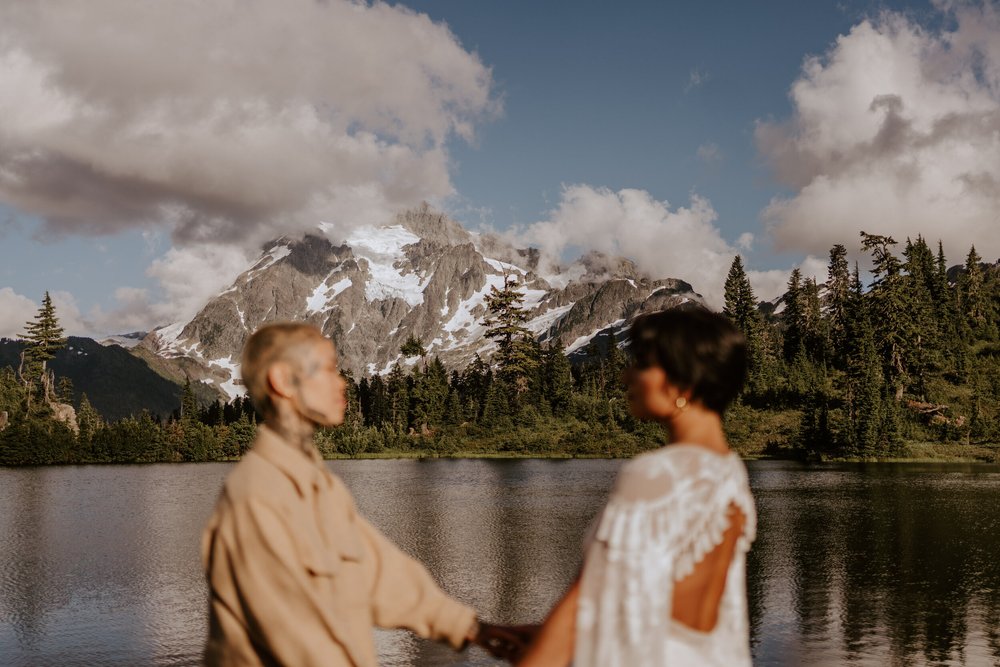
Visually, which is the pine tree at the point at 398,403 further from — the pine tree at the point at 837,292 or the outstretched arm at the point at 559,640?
the outstretched arm at the point at 559,640

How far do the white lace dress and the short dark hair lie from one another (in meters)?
0.23

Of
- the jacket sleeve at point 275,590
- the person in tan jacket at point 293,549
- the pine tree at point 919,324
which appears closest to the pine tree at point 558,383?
the pine tree at point 919,324

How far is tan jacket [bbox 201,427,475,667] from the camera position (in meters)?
2.25

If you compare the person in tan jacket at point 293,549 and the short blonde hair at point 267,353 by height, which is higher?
the short blonde hair at point 267,353

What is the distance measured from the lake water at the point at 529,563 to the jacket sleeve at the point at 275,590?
38.1ft

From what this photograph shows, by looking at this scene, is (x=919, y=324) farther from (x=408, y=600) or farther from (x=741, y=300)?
(x=408, y=600)

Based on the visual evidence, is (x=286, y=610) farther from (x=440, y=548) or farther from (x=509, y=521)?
(x=509, y=521)

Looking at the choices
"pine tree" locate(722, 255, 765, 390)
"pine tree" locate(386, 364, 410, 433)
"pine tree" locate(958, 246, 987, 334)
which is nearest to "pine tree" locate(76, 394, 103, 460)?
"pine tree" locate(386, 364, 410, 433)

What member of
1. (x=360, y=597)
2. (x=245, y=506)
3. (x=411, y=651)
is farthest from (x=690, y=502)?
(x=411, y=651)

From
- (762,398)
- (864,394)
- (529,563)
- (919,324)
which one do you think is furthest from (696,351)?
(919,324)

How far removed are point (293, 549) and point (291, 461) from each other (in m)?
0.26

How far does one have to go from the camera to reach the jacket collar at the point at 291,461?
2.37 m

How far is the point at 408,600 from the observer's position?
280cm

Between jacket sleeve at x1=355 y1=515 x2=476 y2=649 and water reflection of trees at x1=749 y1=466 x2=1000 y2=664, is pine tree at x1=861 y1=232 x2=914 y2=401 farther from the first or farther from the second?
jacket sleeve at x1=355 y1=515 x2=476 y2=649
